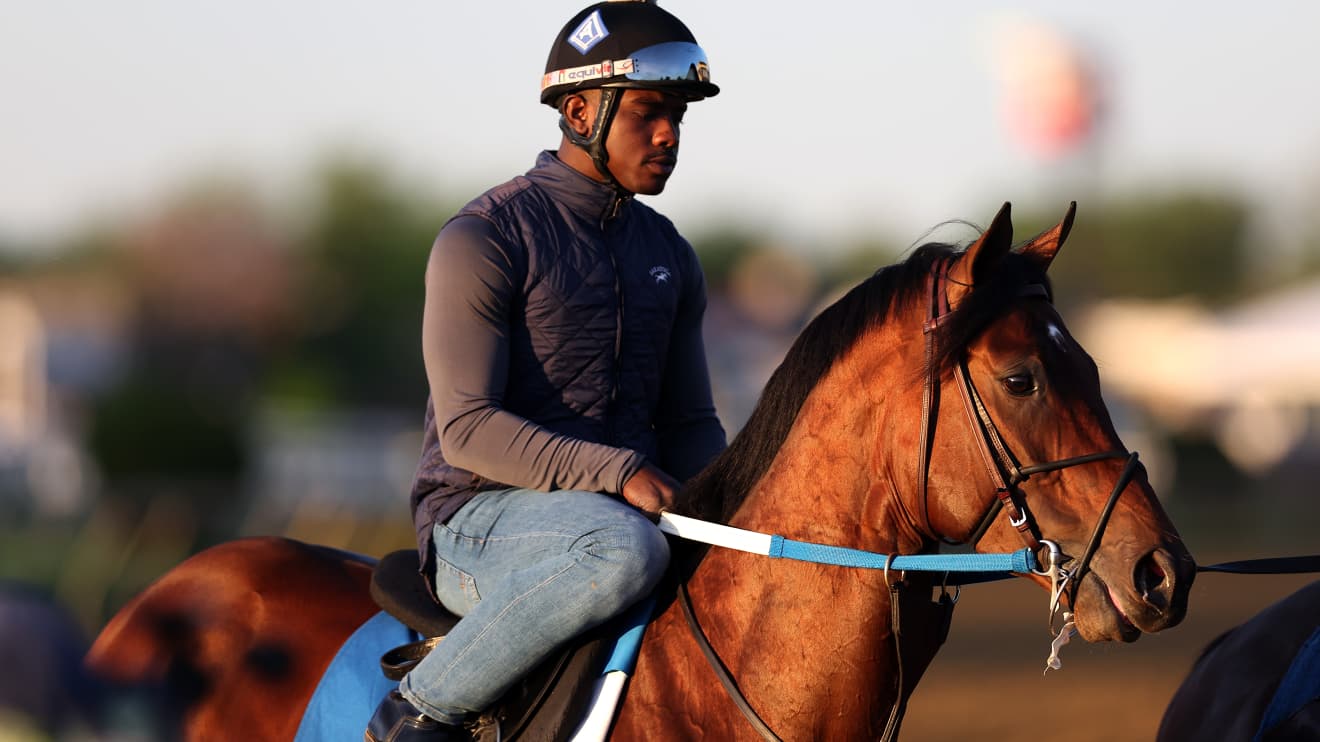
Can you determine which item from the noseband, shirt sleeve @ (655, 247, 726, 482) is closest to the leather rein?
the noseband

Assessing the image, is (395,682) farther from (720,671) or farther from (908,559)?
(908,559)

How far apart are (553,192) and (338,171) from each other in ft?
230

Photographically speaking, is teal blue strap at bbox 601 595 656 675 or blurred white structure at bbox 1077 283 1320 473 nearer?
teal blue strap at bbox 601 595 656 675

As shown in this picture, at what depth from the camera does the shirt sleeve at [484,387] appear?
345 centimetres

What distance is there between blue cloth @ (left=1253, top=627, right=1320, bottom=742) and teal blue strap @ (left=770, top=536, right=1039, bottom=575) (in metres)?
1.42

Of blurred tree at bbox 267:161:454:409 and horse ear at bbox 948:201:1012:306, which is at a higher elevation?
horse ear at bbox 948:201:1012:306

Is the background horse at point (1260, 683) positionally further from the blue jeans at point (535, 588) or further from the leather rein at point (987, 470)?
the blue jeans at point (535, 588)

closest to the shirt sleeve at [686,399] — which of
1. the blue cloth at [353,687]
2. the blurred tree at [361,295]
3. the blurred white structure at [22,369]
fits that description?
the blue cloth at [353,687]

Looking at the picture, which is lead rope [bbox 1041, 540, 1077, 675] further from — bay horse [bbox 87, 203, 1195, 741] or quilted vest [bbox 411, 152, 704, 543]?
quilted vest [bbox 411, 152, 704, 543]

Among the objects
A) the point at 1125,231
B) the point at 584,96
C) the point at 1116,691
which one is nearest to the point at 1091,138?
the point at 1125,231

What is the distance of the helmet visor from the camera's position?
3.63 metres

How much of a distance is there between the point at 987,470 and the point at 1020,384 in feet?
0.64

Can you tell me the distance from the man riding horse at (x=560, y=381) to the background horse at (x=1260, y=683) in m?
1.75

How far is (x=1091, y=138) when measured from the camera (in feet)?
151
